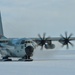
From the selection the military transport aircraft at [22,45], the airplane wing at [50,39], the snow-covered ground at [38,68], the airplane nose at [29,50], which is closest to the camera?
the snow-covered ground at [38,68]

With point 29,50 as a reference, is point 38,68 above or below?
below

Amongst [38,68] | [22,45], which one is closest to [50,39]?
[22,45]

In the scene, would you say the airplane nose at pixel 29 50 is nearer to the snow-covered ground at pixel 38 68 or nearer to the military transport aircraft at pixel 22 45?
the military transport aircraft at pixel 22 45

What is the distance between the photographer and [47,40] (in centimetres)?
4047

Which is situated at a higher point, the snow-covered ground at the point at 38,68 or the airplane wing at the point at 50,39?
the airplane wing at the point at 50,39

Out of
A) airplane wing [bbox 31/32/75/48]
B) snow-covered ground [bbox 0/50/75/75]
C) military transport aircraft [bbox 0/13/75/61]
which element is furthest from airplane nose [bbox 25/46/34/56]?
airplane wing [bbox 31/32/75/48]

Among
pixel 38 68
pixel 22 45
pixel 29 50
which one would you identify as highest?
pixel 22 45

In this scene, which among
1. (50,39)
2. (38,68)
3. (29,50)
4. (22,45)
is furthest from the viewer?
(50,39)

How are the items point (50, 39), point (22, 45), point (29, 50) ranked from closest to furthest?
point (29, 50) < point (22, 45) < point (50, 39)

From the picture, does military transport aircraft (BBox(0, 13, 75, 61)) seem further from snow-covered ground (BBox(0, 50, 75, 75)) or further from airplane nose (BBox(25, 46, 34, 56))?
snow-covered ground (BBox(0, 50, 75, 75))

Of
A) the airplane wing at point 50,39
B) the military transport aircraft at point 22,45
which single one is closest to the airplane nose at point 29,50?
the military transport aircraft at point 22,45

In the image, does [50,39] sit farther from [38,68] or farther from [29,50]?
[38,68]

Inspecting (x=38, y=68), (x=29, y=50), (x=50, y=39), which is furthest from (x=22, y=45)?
(x=38, y=68)

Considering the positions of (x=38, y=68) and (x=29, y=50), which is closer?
(x=38, y=68)
